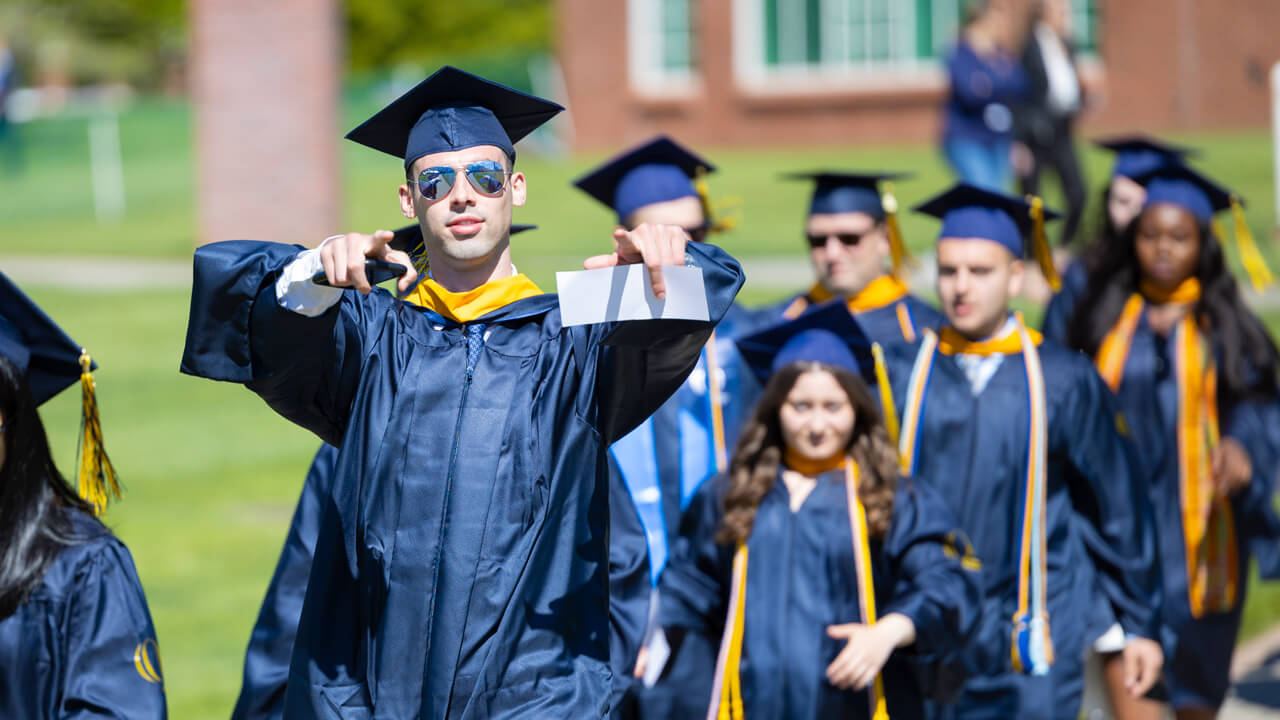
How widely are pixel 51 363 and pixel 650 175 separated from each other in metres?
2.18

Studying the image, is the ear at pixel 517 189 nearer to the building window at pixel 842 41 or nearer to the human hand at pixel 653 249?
the human hand at pixel 653 249

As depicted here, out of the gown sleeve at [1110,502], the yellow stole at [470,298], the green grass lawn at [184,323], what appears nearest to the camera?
the yellow stole at [470,298]

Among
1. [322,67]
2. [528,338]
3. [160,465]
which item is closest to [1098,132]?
[322,67]

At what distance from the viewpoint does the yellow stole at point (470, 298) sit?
3256 millimetres

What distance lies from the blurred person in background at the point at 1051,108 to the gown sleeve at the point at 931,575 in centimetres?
890

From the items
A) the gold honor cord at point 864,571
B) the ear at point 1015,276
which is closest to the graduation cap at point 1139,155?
the ear at point 1015,276

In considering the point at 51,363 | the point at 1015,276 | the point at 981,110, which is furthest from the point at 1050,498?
the point at 981,110

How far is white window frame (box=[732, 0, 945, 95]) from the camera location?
26.9 meters

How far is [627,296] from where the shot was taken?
294cm

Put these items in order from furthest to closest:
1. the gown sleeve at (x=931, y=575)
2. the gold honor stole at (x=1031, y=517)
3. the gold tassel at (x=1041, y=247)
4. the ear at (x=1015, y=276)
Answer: the gold tassel at (x=1041, y=247) → the ear at (x=1015, y=276) → the gold honor stole at (x=1031, y=517) → the gown sleeve at (x=931, y=575)

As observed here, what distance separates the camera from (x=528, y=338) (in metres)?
3.27

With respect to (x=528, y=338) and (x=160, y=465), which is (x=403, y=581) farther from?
(x=160, y=465)

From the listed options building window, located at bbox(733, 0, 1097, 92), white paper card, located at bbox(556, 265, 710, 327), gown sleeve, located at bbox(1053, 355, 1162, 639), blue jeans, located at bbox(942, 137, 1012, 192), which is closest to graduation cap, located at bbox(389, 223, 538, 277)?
white paper card, located at bbox(556, 265, 710, 327)

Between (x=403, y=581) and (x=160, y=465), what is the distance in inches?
307
